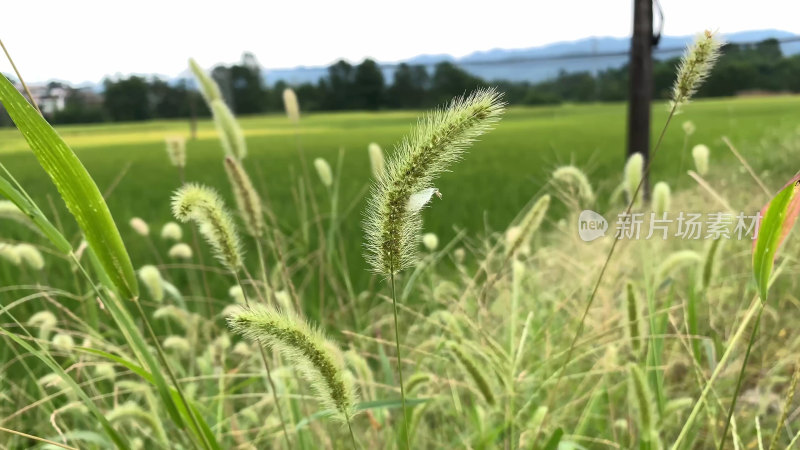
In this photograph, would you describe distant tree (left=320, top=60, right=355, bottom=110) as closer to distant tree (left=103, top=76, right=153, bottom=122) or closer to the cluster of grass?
distant tree (left=103, top=76, right=153, bottom=122)

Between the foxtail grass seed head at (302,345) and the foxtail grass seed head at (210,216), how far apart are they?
10 cm

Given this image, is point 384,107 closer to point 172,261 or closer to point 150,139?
point 150,139

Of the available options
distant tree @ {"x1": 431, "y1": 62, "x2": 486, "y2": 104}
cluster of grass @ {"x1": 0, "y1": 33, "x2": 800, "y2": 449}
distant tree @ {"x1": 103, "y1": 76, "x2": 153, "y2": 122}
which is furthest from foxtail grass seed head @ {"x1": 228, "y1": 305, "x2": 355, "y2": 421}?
distant tree @ {"x1": 103, "y1": 76, "x2": 153, "y2": 122}

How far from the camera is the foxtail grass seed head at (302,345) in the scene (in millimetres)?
428

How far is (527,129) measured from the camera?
10305 mm

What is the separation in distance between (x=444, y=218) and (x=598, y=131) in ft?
24.6

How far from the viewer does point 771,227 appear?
0.46m

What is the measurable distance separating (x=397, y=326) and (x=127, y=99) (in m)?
13.7

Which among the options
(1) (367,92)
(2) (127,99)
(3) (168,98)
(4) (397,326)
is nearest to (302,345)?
(4) (397,326)

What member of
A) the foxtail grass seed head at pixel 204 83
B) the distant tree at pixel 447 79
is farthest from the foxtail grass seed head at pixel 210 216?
the distant tree at pixel 447 79

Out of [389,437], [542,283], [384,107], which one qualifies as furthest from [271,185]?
[384,107]

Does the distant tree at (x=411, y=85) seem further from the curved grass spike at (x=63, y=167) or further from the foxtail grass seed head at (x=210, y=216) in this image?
the curved grass spike at (x=63, y=167)

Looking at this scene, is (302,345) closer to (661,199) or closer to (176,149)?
(176,149)

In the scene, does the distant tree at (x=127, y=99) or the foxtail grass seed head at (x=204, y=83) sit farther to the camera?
the distant tree at (x=127, y=99)
